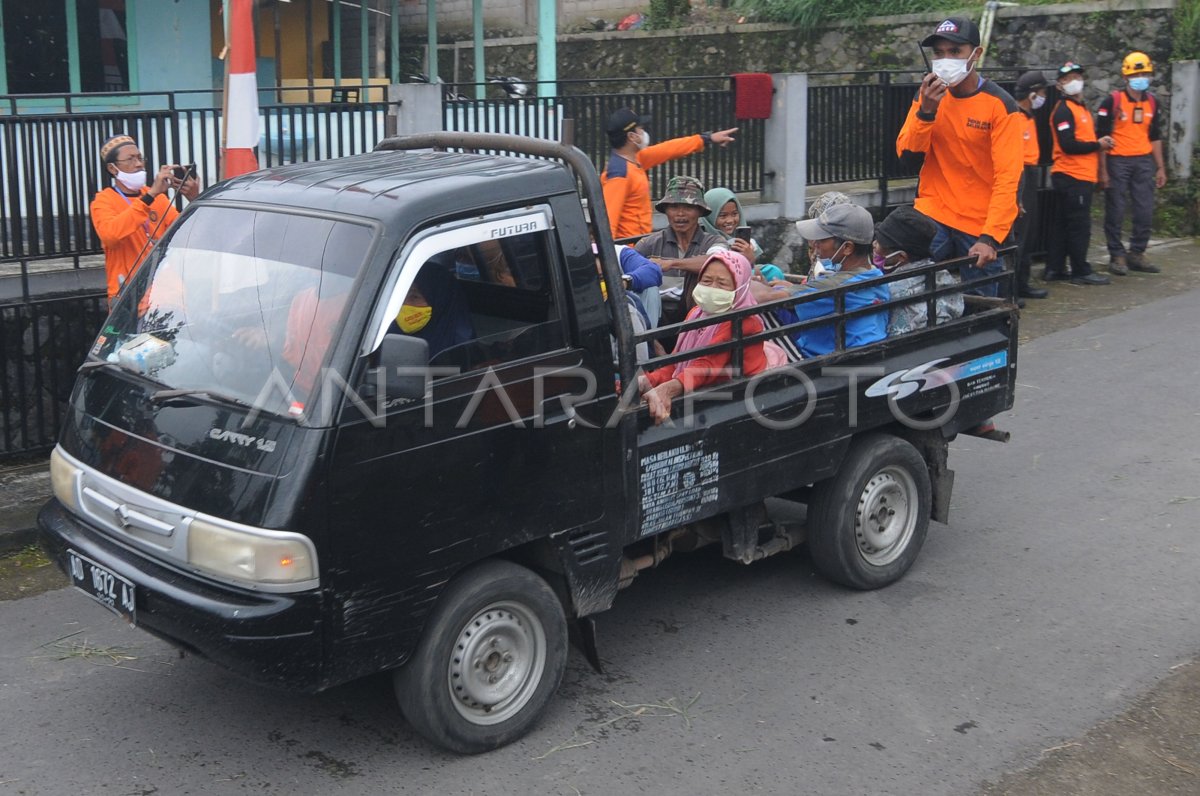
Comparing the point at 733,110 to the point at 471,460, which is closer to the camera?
the point at 471,460

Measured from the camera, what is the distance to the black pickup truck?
3.92 metres

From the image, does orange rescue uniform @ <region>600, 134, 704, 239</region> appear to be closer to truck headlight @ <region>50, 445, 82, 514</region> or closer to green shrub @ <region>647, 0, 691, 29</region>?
truck headlight @ <region>50, 445, 82, 514</region>

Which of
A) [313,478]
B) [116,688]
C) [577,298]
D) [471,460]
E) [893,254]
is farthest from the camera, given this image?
[893,254]

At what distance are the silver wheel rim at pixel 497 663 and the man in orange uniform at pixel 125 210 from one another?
3.94 m

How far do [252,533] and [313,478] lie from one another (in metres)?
0.25

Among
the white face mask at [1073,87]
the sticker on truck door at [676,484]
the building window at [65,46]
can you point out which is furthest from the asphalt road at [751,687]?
the building window at [65,46]

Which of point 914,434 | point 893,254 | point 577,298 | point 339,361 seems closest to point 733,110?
point 893,254

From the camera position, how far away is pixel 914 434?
6117mm

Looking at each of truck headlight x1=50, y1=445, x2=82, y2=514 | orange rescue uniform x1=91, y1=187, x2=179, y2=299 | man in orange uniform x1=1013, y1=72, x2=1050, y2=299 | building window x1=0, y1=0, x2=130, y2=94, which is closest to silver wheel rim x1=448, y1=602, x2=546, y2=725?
truck headlight x1=50, y1=445, x2=82, y2=514

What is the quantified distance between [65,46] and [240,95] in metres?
8.33

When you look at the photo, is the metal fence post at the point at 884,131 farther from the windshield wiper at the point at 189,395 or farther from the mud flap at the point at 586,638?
the windshield wiper at the point at 189,395

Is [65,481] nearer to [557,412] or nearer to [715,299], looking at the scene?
[557,412]

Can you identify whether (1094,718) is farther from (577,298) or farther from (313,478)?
(313,478)

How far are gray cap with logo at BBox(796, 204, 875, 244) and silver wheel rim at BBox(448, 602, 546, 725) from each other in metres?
2.62
